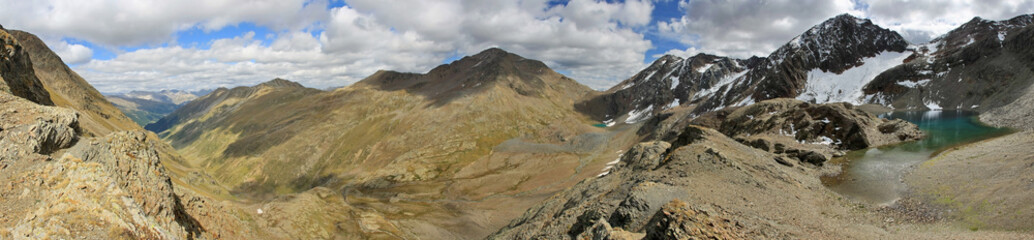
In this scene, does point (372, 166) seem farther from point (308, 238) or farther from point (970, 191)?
Answer: point (970, 191)

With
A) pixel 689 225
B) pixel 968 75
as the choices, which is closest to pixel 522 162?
pixel 689 225

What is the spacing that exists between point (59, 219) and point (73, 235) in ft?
2.87

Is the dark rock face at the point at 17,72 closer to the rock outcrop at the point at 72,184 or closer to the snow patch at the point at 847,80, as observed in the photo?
the rock outcrop at the point at 72,184

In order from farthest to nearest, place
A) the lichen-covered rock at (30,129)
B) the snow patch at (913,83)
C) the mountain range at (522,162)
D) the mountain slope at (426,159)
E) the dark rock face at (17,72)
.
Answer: the snow patch at (913,83), the mountain slope at (426,159), the dark rock face at (17,72), the mountain range at (522,162), the lichen-covered rock at (30,129)

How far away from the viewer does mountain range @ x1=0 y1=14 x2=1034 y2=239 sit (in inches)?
807

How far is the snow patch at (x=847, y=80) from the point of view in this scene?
554 ft

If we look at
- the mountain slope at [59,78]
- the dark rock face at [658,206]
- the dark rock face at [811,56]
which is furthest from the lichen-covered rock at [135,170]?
the dark rock face at [811,56]

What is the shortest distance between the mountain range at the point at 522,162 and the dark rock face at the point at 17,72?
488 millimetres

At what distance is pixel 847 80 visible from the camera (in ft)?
586

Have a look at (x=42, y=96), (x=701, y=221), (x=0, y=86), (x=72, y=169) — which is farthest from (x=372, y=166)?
(x=701, y=221)

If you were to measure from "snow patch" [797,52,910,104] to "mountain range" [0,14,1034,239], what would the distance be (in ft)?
3.13

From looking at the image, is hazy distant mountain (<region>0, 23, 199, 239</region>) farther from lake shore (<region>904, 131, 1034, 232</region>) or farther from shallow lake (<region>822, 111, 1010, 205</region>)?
shallow lake (<region>822, 111, 1010, 205</region>)

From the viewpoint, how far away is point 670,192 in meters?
28.5

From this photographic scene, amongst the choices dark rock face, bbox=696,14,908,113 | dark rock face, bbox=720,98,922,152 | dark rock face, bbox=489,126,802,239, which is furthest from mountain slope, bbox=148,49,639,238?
→ dark rock face, bbox=696,14,908,113
